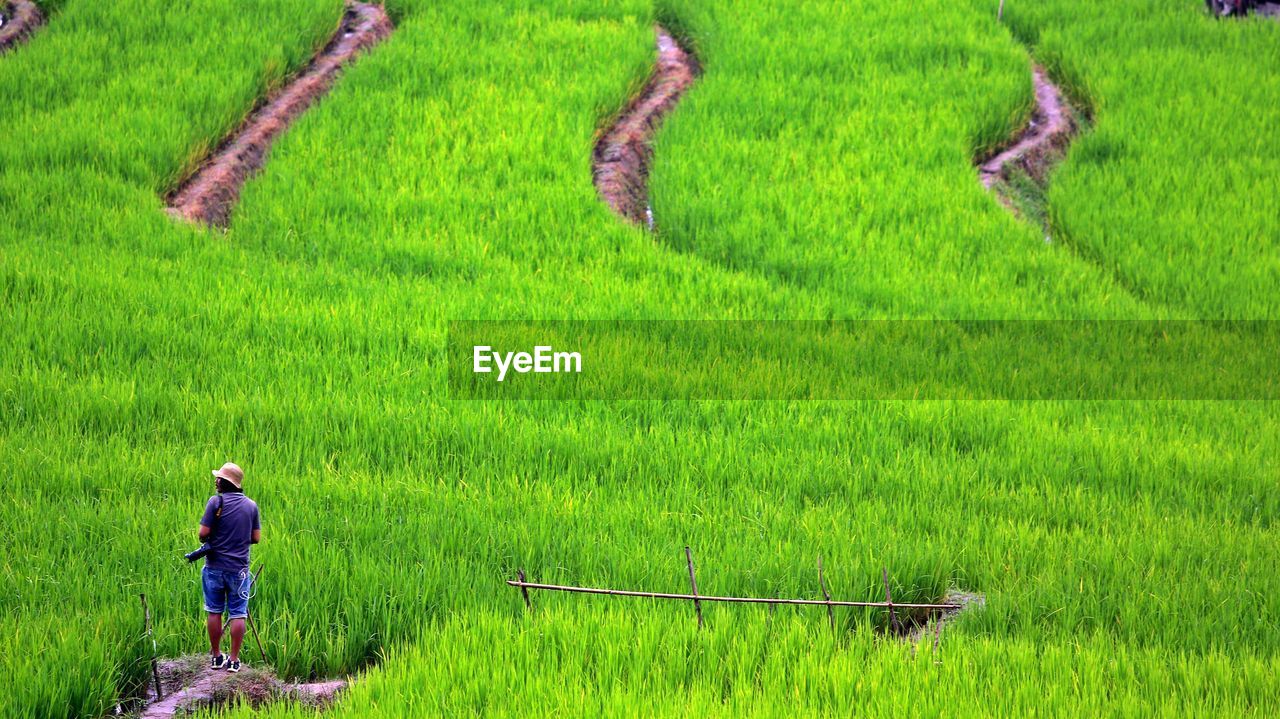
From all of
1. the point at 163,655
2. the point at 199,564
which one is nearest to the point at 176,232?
the point at 199,564

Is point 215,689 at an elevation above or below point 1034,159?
below

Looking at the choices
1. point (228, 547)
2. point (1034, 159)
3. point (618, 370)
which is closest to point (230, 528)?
point (228, 547)

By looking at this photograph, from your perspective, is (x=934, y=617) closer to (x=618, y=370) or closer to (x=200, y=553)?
(x=618, y=370)

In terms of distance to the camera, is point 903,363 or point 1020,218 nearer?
point 903,363

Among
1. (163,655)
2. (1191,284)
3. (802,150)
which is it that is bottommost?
(163,655)

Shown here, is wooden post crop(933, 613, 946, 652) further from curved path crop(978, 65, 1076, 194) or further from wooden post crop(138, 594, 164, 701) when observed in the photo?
curved path crop(978, 65, 1076, 194)

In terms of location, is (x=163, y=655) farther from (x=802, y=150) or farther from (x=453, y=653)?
(x=802, y=150)

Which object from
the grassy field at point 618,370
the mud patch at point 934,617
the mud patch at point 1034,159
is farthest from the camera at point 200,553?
the mud patch at point 1034,159
